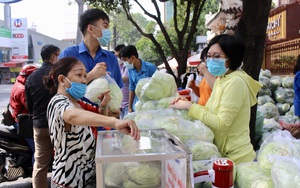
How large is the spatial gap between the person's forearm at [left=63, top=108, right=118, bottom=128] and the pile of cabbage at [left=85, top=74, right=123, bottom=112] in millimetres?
593

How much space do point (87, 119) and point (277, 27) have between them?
35.8 feet

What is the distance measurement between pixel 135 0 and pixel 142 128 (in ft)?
26.9

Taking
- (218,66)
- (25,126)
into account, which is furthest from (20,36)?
(218,66)

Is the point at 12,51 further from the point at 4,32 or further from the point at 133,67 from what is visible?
the point at 133,67

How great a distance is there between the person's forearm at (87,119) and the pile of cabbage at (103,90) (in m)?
0.59

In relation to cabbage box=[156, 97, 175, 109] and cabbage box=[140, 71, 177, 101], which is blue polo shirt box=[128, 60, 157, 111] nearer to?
cabbage box=[140, 71, 177, 101]

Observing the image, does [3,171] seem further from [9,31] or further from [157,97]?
[9,31]

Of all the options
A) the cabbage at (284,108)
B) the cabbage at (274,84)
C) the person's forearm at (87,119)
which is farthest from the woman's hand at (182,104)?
the cabbage at (274,84)

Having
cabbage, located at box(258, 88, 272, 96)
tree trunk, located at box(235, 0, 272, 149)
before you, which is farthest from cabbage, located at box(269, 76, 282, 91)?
tree trunk, located at box(235, 0, 272, 149)

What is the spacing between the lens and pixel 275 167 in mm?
1504

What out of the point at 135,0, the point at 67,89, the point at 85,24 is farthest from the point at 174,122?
the point at 135,0

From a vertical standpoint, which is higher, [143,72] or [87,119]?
[143,72]

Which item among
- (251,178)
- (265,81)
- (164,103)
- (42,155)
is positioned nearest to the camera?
(251,178)

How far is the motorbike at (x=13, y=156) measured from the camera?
157 inches
